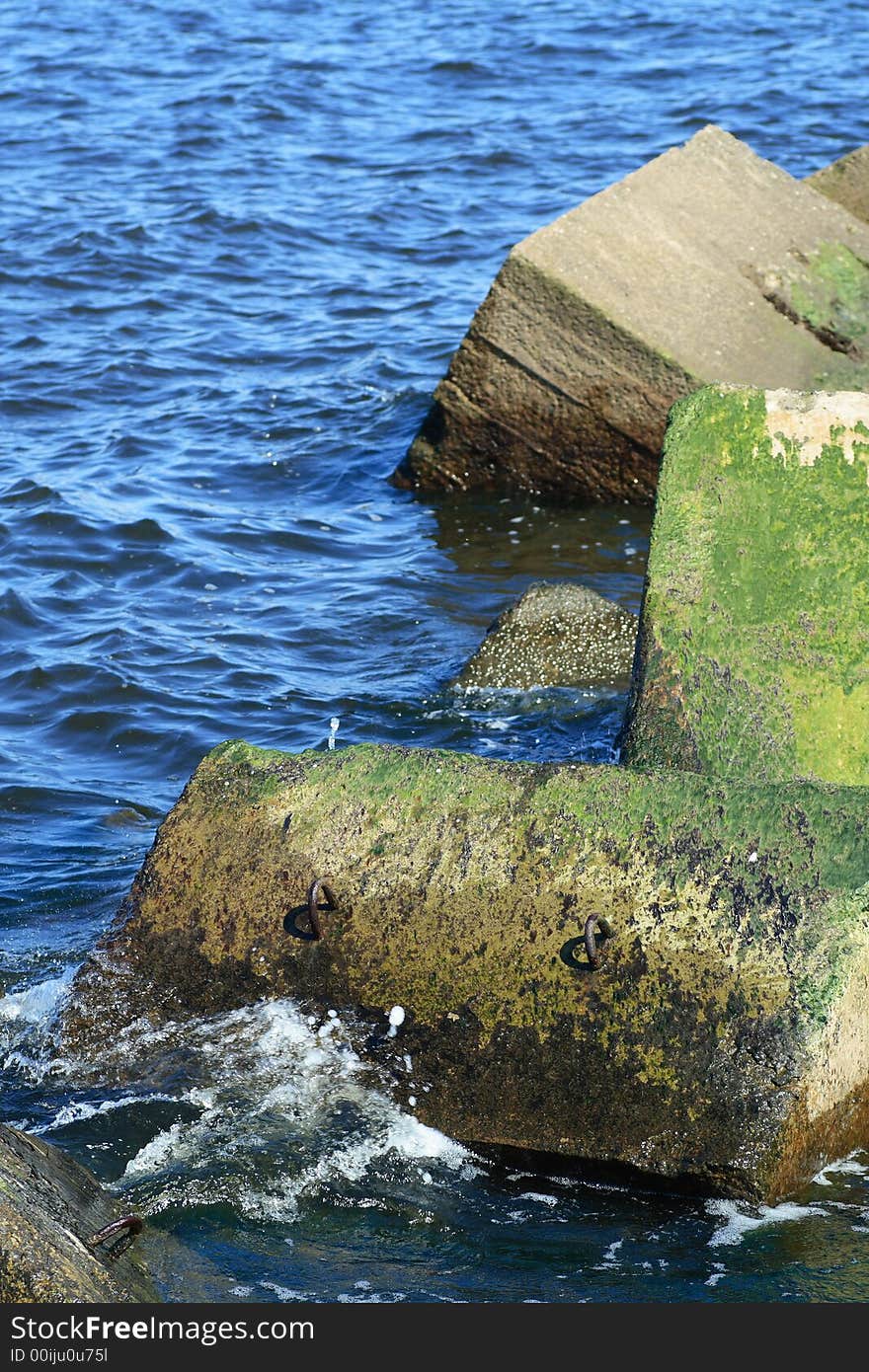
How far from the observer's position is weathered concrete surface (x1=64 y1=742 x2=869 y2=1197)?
3.41 m

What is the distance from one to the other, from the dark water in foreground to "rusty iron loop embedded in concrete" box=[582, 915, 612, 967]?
20.5 inches

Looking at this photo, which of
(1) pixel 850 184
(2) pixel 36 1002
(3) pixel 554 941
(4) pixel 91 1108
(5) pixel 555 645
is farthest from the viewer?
(1) pixel 850 184

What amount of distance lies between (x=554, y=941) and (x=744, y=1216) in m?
0.68

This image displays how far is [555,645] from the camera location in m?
6.58

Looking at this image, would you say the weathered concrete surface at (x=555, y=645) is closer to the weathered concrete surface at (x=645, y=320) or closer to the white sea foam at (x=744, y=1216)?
the weathered concrete surface at (x=645, y=320)

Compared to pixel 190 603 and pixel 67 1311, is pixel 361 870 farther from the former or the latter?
pixel 190 603

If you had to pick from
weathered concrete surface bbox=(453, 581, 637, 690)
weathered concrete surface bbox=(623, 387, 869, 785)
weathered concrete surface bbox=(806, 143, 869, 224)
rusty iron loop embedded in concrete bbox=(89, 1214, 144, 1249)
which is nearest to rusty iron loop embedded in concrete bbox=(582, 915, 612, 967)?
weathered concrete surface bbox=(623, 387, 869, 785)

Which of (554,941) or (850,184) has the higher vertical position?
(850,184)

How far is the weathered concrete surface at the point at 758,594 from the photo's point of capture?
429cm

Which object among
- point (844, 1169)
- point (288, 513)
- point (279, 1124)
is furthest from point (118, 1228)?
point (288, 513)

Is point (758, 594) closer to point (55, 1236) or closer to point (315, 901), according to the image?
point (315, 901)

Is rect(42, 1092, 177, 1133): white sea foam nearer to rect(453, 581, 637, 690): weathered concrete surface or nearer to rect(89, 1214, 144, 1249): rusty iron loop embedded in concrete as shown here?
rect(89, 1214, 144, 1249): rusty iron loop embedded in concrete

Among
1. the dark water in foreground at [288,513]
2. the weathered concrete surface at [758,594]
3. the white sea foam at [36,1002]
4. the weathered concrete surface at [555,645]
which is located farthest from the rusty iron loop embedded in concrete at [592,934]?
the weathered concrete surface at [555,645]

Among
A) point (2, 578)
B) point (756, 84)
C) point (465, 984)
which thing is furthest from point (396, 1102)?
point (756, 84)
